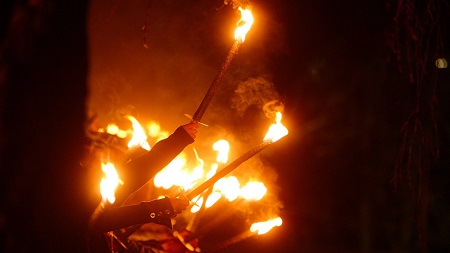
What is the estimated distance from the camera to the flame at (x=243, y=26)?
3.33m

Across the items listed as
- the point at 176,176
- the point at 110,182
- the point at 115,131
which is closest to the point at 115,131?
the point at 115,131

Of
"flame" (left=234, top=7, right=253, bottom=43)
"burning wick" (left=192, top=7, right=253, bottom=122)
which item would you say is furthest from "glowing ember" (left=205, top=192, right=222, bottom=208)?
"flame" (left=234, top=7, right=253, bottom=43)

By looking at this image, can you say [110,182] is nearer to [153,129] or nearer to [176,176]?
[176,176]

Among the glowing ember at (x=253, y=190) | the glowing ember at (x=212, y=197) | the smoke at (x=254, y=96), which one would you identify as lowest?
the glowing ember at (x=212, y=197)

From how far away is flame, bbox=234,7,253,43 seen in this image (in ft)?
10.9

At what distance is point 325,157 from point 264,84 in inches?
108

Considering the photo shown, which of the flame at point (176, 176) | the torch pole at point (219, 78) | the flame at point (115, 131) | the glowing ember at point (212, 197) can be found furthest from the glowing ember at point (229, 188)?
the torch pole at point (219, 78)

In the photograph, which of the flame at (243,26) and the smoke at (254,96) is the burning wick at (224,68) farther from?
the smoke at (254,96)

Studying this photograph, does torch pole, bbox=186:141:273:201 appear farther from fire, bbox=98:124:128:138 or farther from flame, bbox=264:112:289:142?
fire, bbox=98:124:128:138

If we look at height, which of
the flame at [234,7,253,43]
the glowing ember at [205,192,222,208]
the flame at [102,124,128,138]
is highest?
the flame at [102,124,128,138]

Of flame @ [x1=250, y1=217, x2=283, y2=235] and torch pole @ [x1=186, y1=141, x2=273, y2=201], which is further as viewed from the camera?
flame @ [x1=250, y1=217, x2=283, y2=235]

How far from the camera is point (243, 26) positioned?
3406mm

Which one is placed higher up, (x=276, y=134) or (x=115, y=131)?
(x=115, y=131)

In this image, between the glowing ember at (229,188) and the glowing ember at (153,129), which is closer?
→ the glowing ember at (229,188)
